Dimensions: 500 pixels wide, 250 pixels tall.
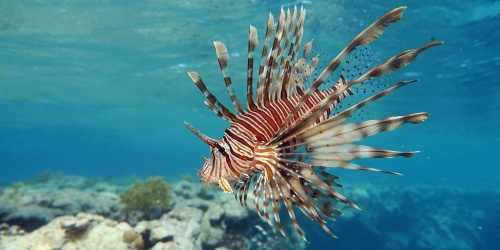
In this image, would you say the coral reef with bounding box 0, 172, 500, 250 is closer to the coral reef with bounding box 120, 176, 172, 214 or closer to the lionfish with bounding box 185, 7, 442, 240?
the coral reef with bounding box 120, 176, 172, 214

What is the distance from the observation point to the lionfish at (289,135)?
Answer: 1.87 metres

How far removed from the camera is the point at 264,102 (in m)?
2.50

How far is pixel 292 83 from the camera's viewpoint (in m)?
2.77

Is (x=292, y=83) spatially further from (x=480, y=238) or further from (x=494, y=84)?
(x=494, y=84)

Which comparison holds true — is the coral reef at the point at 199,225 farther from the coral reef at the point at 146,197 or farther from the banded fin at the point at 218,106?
the banded fin at the point at 218,106

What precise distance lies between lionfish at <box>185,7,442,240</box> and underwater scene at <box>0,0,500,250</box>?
0.01 metres

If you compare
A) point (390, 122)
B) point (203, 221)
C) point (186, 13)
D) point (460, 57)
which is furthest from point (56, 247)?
point (460, 57)

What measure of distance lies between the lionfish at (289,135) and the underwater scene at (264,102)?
0.01 m

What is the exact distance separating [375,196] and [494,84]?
370 inches

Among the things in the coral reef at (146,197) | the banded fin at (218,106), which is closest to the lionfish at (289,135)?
the banded fin at (218,106)

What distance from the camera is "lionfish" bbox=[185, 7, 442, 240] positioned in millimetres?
1871

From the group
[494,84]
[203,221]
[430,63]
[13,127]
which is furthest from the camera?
[13,127]

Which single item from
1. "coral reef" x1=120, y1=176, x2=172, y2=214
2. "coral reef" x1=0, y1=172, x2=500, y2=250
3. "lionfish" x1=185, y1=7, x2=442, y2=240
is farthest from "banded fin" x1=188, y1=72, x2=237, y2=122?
"coral reef" x1=120, y1=176, x2=172, y2=214

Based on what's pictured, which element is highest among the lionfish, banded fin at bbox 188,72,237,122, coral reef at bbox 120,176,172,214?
coral reef at bbox 120,176,172,214
